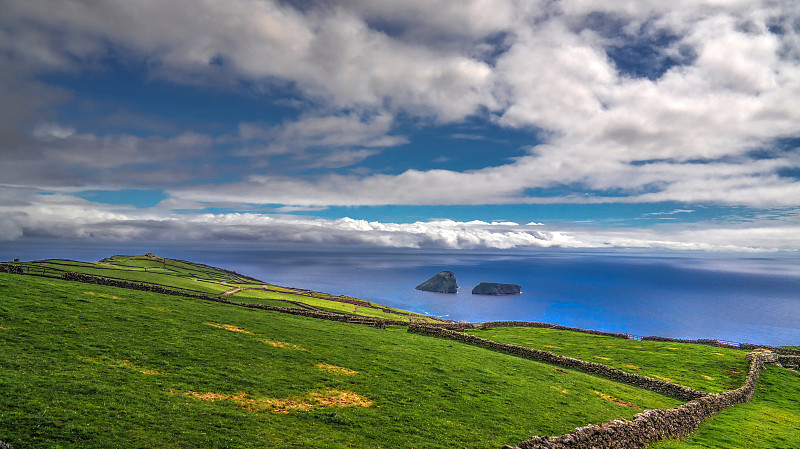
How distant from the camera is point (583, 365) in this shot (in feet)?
129

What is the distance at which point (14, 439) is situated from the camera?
11.2m

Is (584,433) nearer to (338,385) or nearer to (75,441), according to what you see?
(338,385)

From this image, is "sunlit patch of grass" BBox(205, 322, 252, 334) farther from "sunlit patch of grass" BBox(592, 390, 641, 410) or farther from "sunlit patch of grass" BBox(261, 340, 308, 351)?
"sunlit patch of grass" BBox(592, 390, 641, 410)

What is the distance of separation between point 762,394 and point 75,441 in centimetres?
5947

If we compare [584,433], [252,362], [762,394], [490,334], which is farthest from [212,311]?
[762,394]

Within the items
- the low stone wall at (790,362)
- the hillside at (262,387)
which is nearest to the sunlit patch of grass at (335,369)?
the hillside at (262,387)

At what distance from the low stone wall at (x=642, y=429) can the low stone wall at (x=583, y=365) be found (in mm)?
2932

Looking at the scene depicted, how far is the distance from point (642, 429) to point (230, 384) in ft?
81.1

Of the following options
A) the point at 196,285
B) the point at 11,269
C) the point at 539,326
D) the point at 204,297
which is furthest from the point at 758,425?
the point at 196,285

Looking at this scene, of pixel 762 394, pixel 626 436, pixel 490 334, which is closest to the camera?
pixel 626 436

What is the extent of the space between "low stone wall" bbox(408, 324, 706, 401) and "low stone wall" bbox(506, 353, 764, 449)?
2.93 meters

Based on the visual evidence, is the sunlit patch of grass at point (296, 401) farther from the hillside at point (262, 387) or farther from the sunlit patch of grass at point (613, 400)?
the sunlit patch of grass at point (613, 400)

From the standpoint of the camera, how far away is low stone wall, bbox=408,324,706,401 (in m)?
33.5

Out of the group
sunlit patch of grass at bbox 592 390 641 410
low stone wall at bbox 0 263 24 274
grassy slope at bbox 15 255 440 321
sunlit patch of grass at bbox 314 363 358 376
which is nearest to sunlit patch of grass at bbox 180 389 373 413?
sunlit patch of grass at bbox 314 363 358 376
